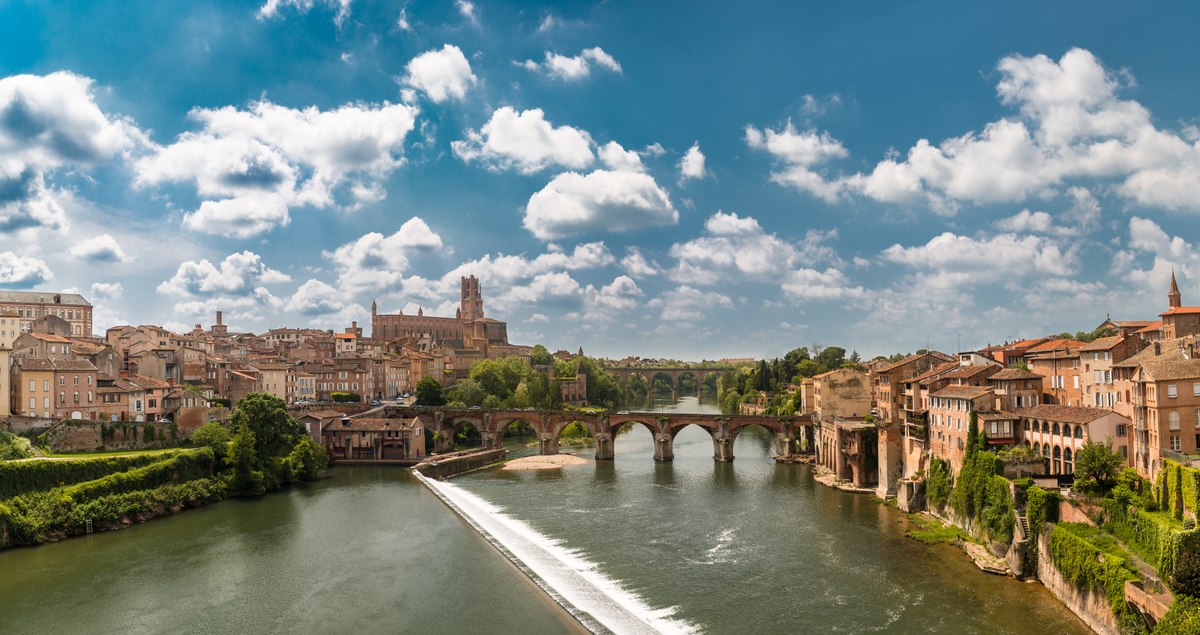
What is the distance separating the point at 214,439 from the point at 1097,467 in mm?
Answer: 42845

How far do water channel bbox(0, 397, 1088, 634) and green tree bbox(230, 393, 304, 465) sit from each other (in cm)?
471

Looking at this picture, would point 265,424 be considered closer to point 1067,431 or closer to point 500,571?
point 500,571

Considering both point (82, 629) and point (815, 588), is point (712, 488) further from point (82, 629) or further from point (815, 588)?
point (82, 629)

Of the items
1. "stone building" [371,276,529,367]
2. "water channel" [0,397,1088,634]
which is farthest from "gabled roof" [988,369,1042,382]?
"stone building" [371,276,529,367]

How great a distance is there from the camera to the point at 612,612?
22.1 metres


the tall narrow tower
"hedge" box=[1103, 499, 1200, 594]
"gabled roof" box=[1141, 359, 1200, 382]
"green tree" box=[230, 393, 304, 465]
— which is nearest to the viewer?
"hedge" box=[1103, 499, 1200, 594]

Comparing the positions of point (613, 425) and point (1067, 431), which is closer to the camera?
point (1067, 431)

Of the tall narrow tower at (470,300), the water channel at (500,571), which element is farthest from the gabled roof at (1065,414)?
the tall narrow tower at (470,300)

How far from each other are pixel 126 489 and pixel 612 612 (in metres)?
25.9

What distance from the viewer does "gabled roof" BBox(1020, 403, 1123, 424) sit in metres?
27.2

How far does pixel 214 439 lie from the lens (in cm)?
4303

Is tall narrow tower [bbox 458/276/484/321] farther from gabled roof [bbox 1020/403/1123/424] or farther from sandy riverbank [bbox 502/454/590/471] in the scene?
gabled roof [bbox 1020/403/1123/424]

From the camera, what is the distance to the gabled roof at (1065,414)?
89.1ft

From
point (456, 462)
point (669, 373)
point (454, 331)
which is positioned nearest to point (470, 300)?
point (454, 331)
